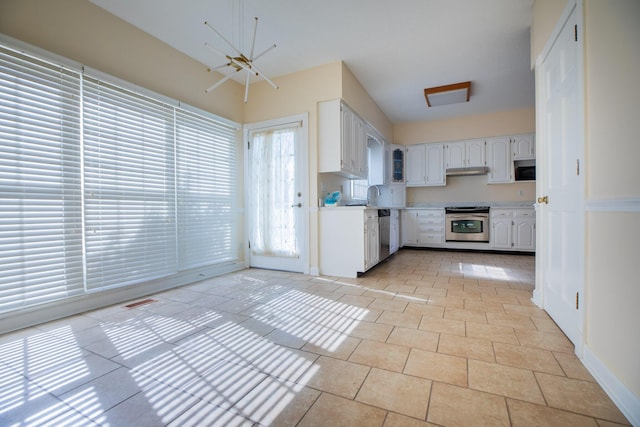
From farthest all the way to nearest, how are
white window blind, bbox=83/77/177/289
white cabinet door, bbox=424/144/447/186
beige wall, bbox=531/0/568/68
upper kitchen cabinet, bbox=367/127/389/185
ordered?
→ white cabinet door, bbox=424/144/447/186
upper kitchen cabinet, bbox=367/127/389/185
white window blind, bbox=83/77/177/289
beige wall, bbox=531/0/568/68

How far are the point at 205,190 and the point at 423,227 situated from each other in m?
4.72

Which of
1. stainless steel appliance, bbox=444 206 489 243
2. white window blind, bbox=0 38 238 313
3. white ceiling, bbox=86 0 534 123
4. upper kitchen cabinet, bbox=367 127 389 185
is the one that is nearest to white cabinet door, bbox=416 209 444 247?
stainless steel appliance, bbox=444 206 489 243

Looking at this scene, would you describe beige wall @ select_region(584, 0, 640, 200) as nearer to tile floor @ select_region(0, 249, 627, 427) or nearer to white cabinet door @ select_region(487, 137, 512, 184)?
tile floor @ select_region(0, 249, 627, 427)

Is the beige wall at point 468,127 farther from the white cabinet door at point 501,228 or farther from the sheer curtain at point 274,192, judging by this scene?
the sheer curtain at point 274,192

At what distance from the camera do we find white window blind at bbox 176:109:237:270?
3527 mm

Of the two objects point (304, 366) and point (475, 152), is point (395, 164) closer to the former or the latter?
point (475, 152)

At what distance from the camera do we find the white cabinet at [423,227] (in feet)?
20.5

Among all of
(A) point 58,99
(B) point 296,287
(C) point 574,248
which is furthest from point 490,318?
(A) point 58,99

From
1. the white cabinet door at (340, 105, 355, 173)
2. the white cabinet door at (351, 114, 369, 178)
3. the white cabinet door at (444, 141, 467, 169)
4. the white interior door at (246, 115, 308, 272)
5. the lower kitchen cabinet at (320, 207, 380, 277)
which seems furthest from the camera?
the white cabinet door at (444, 141, 467, 169)

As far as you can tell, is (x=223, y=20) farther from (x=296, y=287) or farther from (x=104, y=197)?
(x=296, y=287)

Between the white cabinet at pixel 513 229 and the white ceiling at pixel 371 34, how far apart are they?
7.90 ft

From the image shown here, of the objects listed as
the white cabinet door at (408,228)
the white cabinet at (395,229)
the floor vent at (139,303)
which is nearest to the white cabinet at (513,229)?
the white cabinet door at (408,228)

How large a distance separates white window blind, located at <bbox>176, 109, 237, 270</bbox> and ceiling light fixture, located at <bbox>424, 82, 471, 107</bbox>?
333 centimetres

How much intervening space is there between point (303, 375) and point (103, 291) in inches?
91.8
